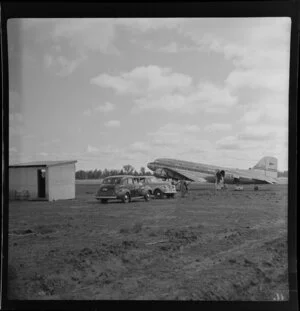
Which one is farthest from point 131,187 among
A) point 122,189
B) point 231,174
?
point 231,174

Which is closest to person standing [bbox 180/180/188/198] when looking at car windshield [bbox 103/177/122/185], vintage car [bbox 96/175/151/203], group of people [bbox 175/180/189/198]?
group of people [bbox 175/180/189/198]

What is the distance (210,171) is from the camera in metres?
4.20

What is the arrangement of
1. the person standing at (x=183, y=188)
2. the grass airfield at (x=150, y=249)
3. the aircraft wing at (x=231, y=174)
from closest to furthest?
the grass airfield at (x=150, y=249) < the aircraft wing at (x=231, y=174) < the person standing at (x=183, y=188)

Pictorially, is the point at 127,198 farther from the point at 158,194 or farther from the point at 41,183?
the point at 41,183

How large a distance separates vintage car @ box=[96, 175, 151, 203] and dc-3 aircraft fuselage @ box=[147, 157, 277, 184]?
0.64ft

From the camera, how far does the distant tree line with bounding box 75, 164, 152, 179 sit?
13.6 feet

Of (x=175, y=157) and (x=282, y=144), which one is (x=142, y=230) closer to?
(x=175, y=157)

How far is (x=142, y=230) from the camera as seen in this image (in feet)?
13.5

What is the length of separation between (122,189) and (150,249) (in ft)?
1.88

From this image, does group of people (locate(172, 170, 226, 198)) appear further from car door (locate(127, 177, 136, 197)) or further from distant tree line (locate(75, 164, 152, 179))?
car door (locate(127, 177, 136, 197))

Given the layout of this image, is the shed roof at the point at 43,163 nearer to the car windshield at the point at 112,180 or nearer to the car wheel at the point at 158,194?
the car windshield at the point at 112,180

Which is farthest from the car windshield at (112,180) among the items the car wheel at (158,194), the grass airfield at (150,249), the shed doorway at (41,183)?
the shed doorway at (41,183)

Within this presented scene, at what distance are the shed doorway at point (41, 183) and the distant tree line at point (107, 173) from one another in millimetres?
278

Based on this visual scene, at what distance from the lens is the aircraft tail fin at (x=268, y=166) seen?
4117mm
